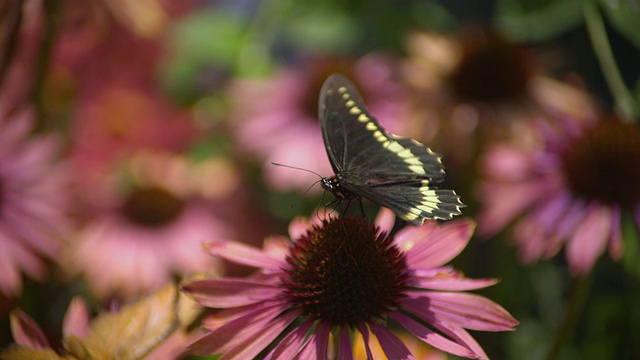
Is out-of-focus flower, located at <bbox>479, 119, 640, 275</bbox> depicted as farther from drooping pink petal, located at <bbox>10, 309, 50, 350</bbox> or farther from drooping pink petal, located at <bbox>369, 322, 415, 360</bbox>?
drooping pink petal, located at <bbox>10, 309, 50, 350</bbox>

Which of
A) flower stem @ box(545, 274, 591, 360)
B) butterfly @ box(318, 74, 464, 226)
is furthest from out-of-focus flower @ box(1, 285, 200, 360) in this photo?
flower stem @ box(545, 274, 591, 360)

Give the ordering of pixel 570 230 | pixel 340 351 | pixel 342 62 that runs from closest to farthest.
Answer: pixel 340 351
pixel 570 230
pixel 342 62

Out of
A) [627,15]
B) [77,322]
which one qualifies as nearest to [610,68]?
[627,15]

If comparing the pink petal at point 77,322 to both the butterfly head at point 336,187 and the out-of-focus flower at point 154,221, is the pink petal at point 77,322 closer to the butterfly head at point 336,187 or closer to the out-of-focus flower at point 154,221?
the butterfly head at point 336,187

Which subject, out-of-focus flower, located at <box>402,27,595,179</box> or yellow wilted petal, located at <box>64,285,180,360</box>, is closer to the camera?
yellow wilted petal, located at <box>64,285,180,360</box>

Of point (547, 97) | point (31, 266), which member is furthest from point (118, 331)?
point (547, 97)

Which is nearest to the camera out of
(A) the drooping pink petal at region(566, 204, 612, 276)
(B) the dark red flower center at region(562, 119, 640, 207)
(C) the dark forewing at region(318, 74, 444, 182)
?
(C) the dark forewing at region(318, 74, 444, 182)

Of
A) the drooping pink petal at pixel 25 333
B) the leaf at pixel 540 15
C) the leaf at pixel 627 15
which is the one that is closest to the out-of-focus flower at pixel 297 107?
the leaf at pixel 540 15

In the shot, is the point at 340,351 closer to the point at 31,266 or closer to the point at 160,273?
the point at 31,266
